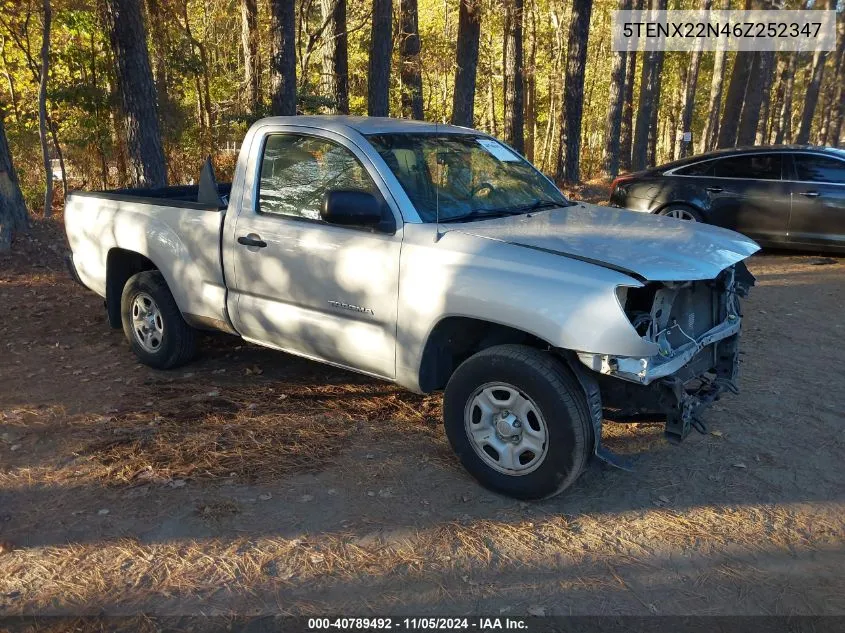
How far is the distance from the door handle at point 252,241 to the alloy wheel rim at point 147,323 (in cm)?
130

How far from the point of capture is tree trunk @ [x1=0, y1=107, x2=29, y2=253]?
9.28 m

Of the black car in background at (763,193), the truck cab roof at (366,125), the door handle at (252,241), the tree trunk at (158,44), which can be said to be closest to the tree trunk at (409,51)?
the tree trunk at (158,44)

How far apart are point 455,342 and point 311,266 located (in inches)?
42.6

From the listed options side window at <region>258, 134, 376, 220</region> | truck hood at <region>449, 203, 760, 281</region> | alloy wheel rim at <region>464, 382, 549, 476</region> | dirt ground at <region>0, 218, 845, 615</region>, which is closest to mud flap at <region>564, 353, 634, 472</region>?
alloy wheel rim at <region>464, 382, 549, 476</region>

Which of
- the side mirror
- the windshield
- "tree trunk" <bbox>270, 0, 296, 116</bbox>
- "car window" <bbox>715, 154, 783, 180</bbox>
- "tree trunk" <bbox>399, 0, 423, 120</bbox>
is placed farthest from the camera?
"tree trunk" <bbox>399, 0, 423, 120</bbox>

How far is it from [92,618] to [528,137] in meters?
28.5

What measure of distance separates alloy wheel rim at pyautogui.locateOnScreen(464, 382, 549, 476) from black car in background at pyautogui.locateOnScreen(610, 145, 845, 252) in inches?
290

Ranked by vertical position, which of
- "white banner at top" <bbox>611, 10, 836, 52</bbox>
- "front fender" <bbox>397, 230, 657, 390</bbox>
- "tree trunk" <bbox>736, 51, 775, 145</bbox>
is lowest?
"front fender" <bbox>397, 230, 657, 390</bbox>

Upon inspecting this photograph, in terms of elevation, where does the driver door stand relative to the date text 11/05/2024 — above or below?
above

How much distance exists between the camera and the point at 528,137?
29531 mm

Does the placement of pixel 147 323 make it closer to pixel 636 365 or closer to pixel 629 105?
pixel 636 365

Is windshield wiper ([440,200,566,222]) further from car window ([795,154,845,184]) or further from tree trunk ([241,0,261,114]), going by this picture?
tree trunk ([241,0,261,114])

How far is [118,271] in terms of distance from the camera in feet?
20.3

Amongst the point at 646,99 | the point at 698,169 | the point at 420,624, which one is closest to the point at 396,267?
the point at 420,624
